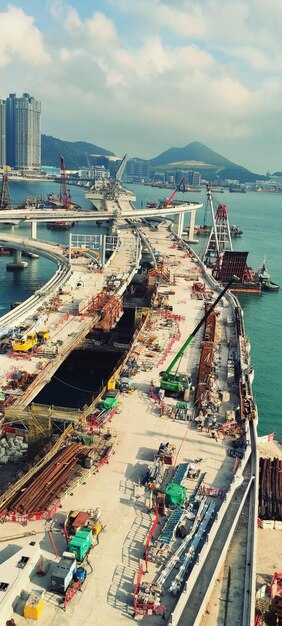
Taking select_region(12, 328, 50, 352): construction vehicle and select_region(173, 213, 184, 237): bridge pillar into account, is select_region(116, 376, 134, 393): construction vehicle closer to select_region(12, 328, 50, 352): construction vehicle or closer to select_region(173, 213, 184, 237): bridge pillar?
select_region(12, 328, 50, 352): construction vehicle

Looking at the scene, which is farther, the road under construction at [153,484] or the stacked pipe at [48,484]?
the stacked pipe at [48,484]

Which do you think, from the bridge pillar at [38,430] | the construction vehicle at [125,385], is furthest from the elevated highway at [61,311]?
the construction vehicle at [125,385]

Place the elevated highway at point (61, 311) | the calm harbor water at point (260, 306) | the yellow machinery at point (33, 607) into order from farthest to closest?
the calm harbor water at point (260, 306) → the elevated highway at point (61, 311) → the yellow machinery at point (33, 607)

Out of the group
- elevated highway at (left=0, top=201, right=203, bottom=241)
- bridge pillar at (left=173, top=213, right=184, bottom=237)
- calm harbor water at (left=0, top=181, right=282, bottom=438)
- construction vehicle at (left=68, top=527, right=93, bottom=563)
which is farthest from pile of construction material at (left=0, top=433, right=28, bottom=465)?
bridge pillar at (left=173, top=213, right=184, bottom=237)

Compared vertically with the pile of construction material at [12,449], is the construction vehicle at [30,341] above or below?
above

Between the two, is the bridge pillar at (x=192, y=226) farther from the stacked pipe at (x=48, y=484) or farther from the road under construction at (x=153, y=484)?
the stacked pipe at (x=48, y=484)

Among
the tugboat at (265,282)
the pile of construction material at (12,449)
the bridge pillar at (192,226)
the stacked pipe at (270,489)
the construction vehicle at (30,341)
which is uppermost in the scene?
the bridge pillar at (192,226)
